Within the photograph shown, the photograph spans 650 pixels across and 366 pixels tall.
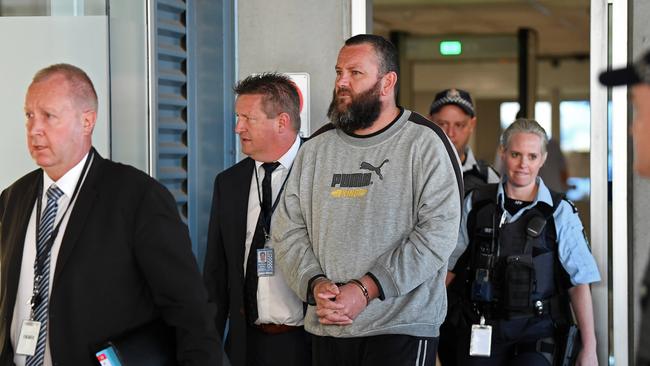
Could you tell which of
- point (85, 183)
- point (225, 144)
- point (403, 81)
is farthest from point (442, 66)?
point (85, 183)

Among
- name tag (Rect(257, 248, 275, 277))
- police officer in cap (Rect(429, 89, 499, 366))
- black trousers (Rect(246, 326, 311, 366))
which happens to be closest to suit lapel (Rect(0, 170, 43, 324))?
name tag (Rect(257, 248, 275, 277))

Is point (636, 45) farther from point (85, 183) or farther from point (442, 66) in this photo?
point (442, 66)

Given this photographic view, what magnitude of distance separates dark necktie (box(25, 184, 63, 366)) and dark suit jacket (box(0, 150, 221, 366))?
0.05m

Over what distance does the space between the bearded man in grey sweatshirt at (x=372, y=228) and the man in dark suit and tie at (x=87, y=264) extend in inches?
37.6

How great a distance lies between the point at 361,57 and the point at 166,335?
1.58 metres

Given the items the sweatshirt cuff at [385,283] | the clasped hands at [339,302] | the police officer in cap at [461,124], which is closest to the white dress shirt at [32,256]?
the clasped hands at [339,302]

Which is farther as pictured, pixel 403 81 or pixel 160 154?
pixel 403 81

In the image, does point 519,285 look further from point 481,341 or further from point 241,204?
point 241,204

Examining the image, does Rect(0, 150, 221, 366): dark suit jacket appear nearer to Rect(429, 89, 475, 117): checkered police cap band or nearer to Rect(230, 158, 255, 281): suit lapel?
Rect(230, 158, 255, 281): suit lapel

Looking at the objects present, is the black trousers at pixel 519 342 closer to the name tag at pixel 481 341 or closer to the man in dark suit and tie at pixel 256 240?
the name tag at pixel 481 341

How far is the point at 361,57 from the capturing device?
4168 mm

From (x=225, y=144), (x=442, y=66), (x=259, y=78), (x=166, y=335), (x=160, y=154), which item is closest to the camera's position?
(x=166, y=335)

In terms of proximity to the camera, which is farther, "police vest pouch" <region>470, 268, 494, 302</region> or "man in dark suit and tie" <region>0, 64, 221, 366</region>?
"police vest pouch" <region>470, 268, 494, 302</region>

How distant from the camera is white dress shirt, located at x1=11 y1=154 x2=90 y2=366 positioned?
3006 millimetres
